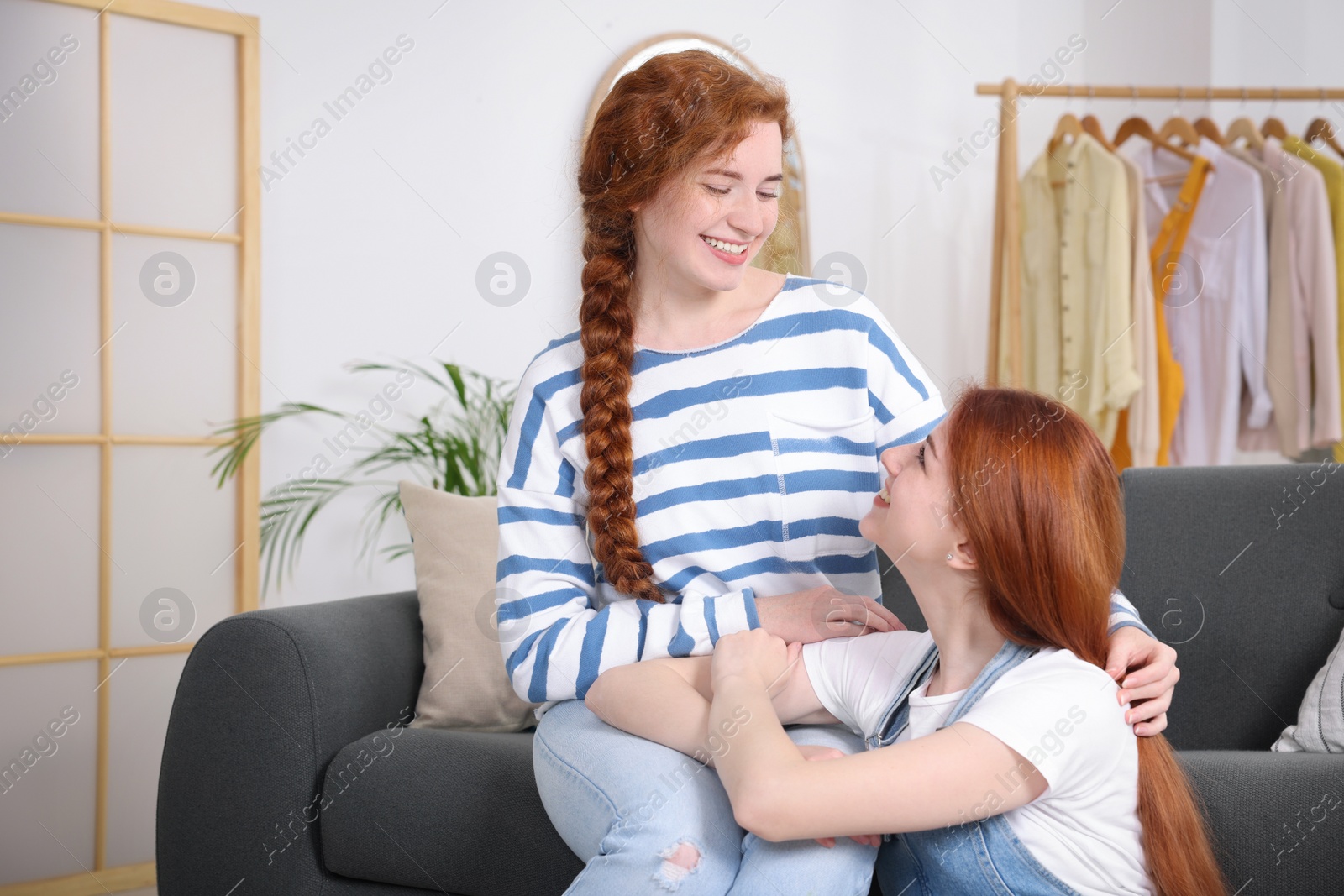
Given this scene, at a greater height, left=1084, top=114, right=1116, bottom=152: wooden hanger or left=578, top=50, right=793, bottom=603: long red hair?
left=1084, top=114, right=1116, bottom=152: wooden hanger

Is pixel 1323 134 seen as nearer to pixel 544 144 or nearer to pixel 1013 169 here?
pixel 1013 169

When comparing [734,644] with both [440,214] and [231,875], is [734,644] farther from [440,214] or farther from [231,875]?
[440,214]

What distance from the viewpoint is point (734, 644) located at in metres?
1.06

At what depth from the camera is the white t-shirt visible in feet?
2.83

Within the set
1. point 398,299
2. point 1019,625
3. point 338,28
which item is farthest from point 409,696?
point 338,28

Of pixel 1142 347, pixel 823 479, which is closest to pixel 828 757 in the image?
pixel 823 479

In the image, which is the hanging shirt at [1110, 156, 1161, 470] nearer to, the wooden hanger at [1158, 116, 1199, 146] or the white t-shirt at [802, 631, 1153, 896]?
the wooden hanger at [1158, 116, 1199, 146]

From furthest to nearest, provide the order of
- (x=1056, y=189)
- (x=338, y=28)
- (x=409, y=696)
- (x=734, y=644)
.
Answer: (x=1056, y=189) → (x=338, y=28) → (x=409, y=696) → (x=734, y=644)

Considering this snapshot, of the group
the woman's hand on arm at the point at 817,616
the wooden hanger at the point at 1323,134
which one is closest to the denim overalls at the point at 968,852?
the woman's hand on arm at the point at 817,616

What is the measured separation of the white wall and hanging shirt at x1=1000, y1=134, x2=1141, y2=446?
314 mm

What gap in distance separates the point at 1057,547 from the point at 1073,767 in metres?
0.18

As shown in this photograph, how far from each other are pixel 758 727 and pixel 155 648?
199 cm

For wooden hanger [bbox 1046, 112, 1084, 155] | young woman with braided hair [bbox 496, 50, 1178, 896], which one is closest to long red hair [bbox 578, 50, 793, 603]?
young woman with braided hair [bbox 496, 50, 1178, 896]

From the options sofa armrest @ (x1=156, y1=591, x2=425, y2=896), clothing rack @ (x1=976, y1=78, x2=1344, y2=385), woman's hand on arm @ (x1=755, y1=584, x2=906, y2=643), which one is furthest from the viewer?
clothing rack @ (x1=976, y1=78, x2=1344, y2=385)
